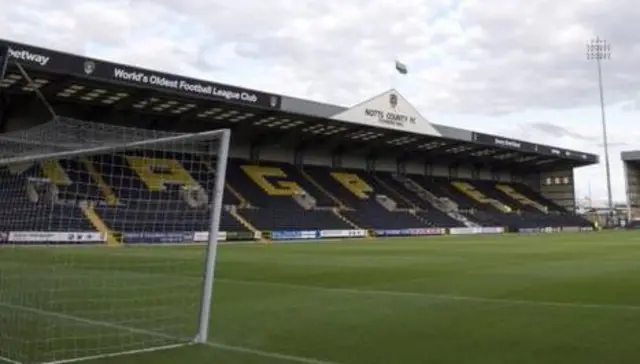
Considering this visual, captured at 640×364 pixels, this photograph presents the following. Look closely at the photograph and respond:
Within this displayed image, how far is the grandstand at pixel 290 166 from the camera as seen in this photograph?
22297 millimetres

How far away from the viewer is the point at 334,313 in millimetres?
8953

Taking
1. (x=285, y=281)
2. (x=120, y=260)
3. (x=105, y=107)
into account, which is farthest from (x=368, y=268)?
(x=105, y=107)

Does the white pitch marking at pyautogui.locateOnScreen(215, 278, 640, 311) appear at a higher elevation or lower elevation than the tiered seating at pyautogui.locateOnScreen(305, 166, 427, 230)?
lower

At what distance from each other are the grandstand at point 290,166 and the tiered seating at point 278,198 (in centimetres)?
12

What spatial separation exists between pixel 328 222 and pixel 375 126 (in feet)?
25.2

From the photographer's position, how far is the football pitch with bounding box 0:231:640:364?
6353mm

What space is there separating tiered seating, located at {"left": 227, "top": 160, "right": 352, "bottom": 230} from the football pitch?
2649cm

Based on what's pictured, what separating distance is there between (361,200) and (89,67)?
27.8 meters

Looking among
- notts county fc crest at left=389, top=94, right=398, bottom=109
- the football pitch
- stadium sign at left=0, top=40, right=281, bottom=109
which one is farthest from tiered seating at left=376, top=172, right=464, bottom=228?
the football pitch

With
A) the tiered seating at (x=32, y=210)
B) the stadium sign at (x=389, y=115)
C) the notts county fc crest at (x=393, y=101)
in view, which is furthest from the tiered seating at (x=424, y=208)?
the tiered seating at (x=32, y=210)

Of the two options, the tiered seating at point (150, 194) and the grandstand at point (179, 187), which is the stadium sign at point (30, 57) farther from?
the tiered seating at point (150, 194)

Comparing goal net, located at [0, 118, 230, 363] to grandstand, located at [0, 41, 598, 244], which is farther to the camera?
grandstand, located at [0, 41, 598, 244]

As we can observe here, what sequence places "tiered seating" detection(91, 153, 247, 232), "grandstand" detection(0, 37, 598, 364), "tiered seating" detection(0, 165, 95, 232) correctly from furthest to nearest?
"tiered seating" detection(91, 153, 247, 232) < "tiered seating" detection(0, 165, 95, 232) < "grandstand" detection(0, 37, 598, 364)

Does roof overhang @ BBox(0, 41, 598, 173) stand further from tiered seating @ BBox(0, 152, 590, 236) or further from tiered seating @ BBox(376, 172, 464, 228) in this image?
tiered seating @ BBox(0, 152, 590, 236)
